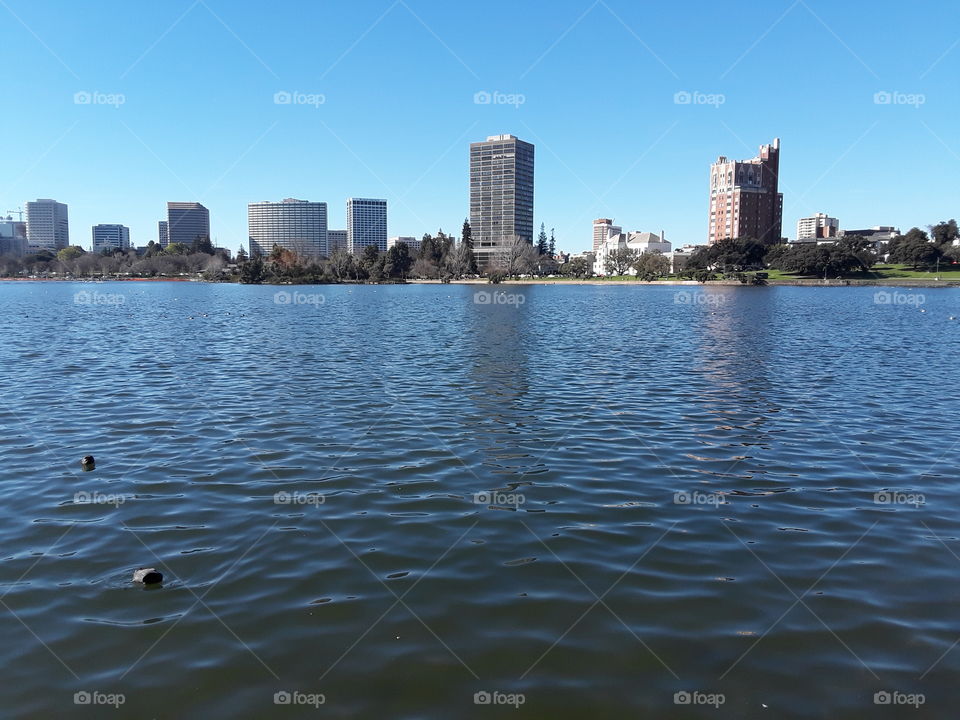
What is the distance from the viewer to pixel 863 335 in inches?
1753

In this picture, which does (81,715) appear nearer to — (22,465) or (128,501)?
(128,501)

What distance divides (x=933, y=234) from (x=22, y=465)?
223534mm

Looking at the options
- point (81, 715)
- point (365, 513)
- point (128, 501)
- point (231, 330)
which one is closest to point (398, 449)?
point (365, 513)
